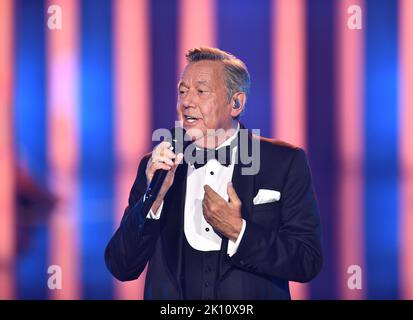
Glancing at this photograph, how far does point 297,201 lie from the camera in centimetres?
204

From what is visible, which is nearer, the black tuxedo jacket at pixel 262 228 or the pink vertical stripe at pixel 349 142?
the black tuxedo jacket at pixel 262 228

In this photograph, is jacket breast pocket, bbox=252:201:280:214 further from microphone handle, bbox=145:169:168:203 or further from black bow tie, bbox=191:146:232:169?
microphone handle, bbox=145:169:168:203

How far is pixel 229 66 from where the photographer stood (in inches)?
85.4

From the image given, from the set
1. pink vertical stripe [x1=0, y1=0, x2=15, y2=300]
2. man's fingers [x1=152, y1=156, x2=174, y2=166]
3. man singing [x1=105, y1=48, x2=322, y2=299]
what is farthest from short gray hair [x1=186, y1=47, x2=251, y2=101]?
pink vertical stripe [x1=0, y1=0, x2=15, y2=300]

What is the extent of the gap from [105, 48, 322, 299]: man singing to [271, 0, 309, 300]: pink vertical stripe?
0.56 meters

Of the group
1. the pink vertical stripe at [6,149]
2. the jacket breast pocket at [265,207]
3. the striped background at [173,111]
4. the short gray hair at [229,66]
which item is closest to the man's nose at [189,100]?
the short gray hair at [229,66]

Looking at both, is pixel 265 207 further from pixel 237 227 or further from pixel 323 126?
pixel 323 126

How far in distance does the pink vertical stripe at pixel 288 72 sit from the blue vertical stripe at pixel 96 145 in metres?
0.68

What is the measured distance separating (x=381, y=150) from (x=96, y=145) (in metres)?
1.14

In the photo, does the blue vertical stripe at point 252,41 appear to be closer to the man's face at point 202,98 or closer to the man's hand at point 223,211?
the man's face at point 202,98

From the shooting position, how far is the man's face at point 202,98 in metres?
2.10

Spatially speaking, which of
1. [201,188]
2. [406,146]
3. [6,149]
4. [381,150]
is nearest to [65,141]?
[6,149]

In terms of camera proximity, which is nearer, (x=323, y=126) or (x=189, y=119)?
(x=189, y=119)
